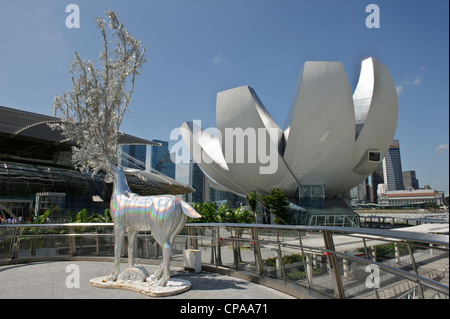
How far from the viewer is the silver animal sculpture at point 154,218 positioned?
5.43 metres

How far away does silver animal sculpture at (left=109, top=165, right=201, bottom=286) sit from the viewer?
214 inches

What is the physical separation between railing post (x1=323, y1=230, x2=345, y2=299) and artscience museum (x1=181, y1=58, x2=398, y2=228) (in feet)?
90.8

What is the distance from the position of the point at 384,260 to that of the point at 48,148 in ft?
112

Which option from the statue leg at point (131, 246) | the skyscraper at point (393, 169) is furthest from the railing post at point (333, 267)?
the skyscraper at point (393, 169)

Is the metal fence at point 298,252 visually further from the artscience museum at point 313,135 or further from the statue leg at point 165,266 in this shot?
the artscience museum at point 313,135

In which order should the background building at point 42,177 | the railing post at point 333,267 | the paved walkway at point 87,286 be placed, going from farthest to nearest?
the background building at point 42,177 < the paved walkway at point 87,286 < the railing post at point 333,267

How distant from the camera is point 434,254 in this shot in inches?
97.0

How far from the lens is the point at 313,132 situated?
3139 cm

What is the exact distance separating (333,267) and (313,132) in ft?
94.8

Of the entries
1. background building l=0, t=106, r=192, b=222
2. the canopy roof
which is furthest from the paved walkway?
background building l=0, t=106, r=192, b=222

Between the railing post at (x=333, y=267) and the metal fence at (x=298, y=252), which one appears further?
the railing post at (x=333, y=267)

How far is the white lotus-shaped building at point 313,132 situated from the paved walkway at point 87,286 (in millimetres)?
26325

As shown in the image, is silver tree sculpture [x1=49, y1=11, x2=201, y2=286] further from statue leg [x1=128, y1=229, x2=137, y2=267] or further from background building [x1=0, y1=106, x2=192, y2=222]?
background building [x1=0, y1=106, x2=192, y2=222]
